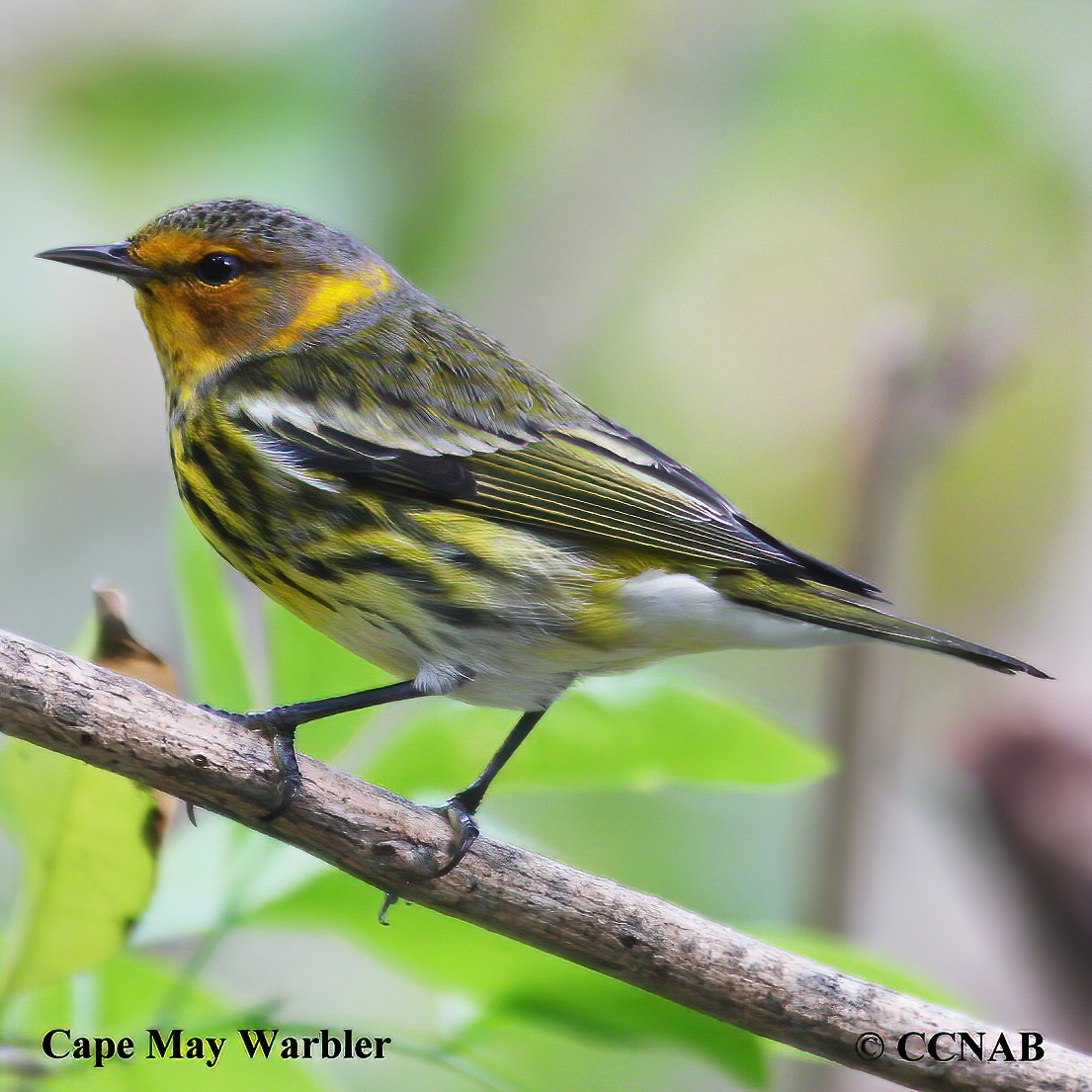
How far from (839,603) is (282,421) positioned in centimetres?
112

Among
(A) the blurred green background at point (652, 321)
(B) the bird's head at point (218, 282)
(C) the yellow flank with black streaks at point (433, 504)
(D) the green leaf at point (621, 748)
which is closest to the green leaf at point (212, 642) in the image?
(A) the blurred green background at point (652, 321)

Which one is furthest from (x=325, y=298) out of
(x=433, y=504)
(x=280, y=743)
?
(x=280, y=743)

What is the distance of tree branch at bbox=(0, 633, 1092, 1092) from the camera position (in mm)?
1651

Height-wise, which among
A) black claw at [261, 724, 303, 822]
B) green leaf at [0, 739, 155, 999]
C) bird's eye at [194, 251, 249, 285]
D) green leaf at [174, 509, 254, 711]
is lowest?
green leaf at [0, 739, 155, 999]

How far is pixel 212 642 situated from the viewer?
213 centimetres

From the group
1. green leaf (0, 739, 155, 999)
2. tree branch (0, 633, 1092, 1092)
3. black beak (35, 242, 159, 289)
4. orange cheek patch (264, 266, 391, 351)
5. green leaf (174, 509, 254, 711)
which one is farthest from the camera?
orange cheek patch (264, 266, 391, 351)

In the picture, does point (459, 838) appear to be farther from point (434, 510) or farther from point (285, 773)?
point (434, 510)

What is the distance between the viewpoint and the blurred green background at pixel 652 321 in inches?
121

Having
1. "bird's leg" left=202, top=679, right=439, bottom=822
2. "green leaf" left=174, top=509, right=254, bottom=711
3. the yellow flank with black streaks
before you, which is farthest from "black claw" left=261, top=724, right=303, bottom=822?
the yellow flank with black streaks

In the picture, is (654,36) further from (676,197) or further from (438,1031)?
(438,1031)

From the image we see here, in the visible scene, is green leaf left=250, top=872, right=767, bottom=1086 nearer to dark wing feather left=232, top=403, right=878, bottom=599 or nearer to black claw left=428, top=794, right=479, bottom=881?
black claw left=428, top=794, right=479, bottom=881

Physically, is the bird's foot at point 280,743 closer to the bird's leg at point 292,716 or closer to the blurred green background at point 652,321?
the bird's leg at point 292,716

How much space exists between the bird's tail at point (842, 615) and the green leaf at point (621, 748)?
0.23 m

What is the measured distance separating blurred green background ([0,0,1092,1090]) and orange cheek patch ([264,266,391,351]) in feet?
1.54
